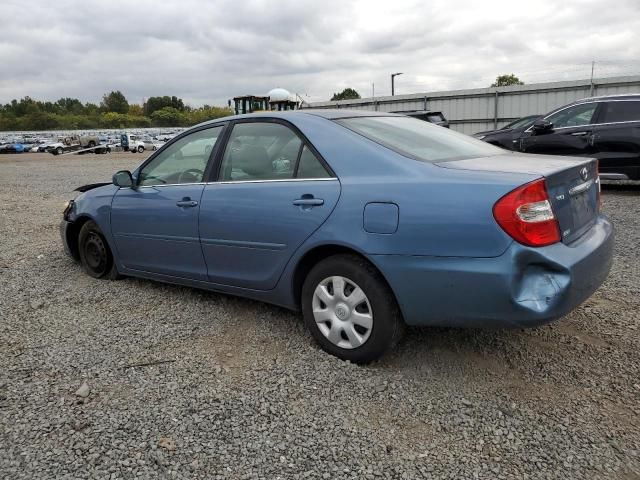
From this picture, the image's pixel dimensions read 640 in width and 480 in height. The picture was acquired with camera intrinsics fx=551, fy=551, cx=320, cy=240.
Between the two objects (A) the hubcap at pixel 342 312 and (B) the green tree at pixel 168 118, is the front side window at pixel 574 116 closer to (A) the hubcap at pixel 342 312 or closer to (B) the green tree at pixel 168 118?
(A) the hubcap at pixel 342 312

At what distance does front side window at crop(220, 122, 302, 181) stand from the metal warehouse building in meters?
15.2

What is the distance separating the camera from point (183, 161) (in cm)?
428

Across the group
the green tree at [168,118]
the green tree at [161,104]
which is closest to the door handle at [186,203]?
the green tree at [168,118]

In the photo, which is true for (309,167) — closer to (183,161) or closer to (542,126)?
(183,161)

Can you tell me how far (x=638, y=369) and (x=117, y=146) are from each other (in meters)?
47.7

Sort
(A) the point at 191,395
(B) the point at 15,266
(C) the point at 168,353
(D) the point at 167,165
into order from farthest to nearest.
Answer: (B) the point at 15,266 → (D) the point at 167,165 → (C) the point at 168,353 → (A) the point at 191,395

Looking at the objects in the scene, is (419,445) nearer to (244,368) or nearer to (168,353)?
(244,368)

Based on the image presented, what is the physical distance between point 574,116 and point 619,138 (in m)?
0.85

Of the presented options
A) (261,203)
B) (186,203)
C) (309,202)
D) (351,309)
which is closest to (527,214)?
(351,309)

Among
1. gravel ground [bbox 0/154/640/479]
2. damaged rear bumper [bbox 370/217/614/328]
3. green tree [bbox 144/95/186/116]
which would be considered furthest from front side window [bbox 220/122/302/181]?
green tree [bbox 144/95/186/116]

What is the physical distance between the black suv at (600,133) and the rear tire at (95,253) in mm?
7410

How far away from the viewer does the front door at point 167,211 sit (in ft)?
13.2

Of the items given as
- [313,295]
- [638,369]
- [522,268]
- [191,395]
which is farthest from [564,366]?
[191,395]

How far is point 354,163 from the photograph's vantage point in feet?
10.4
